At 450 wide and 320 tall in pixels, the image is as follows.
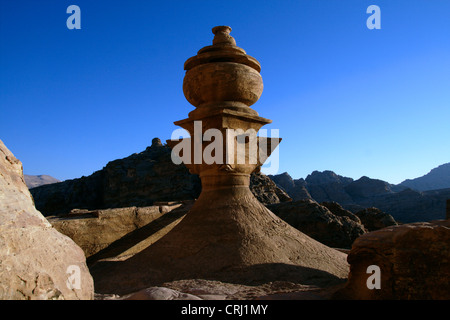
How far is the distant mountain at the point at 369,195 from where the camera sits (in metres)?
22.2

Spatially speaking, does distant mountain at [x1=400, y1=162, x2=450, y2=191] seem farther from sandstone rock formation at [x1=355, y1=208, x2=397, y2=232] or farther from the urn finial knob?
the urn finial knob

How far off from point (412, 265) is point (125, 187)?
28230 millimetres

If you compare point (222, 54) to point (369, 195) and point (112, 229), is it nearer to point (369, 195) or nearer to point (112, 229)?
point (112, 229)

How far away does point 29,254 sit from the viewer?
1351 millimetres

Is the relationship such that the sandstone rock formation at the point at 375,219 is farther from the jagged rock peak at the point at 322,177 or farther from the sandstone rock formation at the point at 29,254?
the jagged rock peak at the point at 322,177

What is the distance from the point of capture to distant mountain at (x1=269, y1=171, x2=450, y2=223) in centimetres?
2217

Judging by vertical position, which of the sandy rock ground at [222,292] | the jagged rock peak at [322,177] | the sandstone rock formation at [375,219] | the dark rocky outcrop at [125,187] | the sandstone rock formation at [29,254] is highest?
the jagged rock peak at [322,177]

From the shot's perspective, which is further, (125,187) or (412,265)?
(125,187)

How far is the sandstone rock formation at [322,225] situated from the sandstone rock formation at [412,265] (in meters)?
3.71

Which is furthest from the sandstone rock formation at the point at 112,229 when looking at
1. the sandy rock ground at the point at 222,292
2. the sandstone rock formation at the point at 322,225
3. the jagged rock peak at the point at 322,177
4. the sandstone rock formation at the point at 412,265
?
the jagged rock peak at the point at 322,177

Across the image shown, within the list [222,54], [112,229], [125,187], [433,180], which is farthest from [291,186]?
[222,54]

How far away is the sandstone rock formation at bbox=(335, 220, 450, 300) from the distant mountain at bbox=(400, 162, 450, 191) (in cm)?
4959
